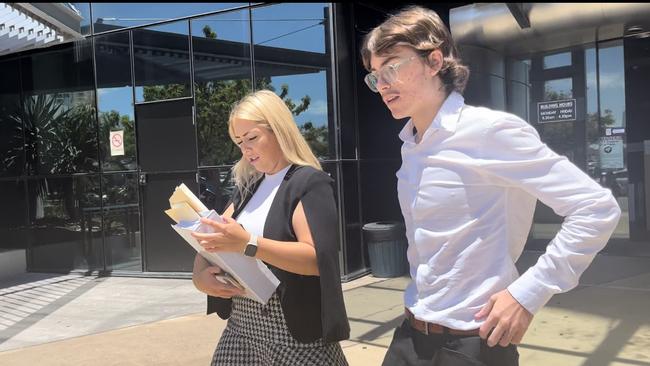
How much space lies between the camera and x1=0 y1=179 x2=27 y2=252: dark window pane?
10180 millimetres

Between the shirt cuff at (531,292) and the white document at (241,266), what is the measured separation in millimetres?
920

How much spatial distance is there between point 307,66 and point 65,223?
16.9 ft

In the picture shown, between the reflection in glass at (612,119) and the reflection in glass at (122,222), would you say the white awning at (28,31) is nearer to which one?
the reflection in glass at (122,222)

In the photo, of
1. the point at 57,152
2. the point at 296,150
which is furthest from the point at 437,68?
the point at 57,152

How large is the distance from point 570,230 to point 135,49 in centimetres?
882

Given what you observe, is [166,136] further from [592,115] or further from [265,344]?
[265,344]

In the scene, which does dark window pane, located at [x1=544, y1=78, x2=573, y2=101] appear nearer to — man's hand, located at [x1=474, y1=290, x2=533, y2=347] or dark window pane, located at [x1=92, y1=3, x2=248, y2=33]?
dark window pane, located at [x1=92, y1=3, x2=248, y2=33]

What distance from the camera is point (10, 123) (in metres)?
10.2

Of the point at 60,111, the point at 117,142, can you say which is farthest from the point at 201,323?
the point at 60,111

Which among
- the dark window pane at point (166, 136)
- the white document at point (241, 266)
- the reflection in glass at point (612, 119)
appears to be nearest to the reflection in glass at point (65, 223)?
the dark window pane at point (166, 136)

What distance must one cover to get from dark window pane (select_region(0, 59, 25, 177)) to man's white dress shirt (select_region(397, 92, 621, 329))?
33.4 ft

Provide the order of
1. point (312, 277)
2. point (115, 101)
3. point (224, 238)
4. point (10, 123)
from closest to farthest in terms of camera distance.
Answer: point (224, 238) < point (312, 277) < point (115, 101) < point (10, 123)

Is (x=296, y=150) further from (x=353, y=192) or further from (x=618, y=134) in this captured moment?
(x=618, y=134)

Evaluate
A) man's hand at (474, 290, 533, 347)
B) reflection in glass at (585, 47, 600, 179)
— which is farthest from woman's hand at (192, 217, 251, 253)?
reflection in glass at (585, 47, 600, 179)
